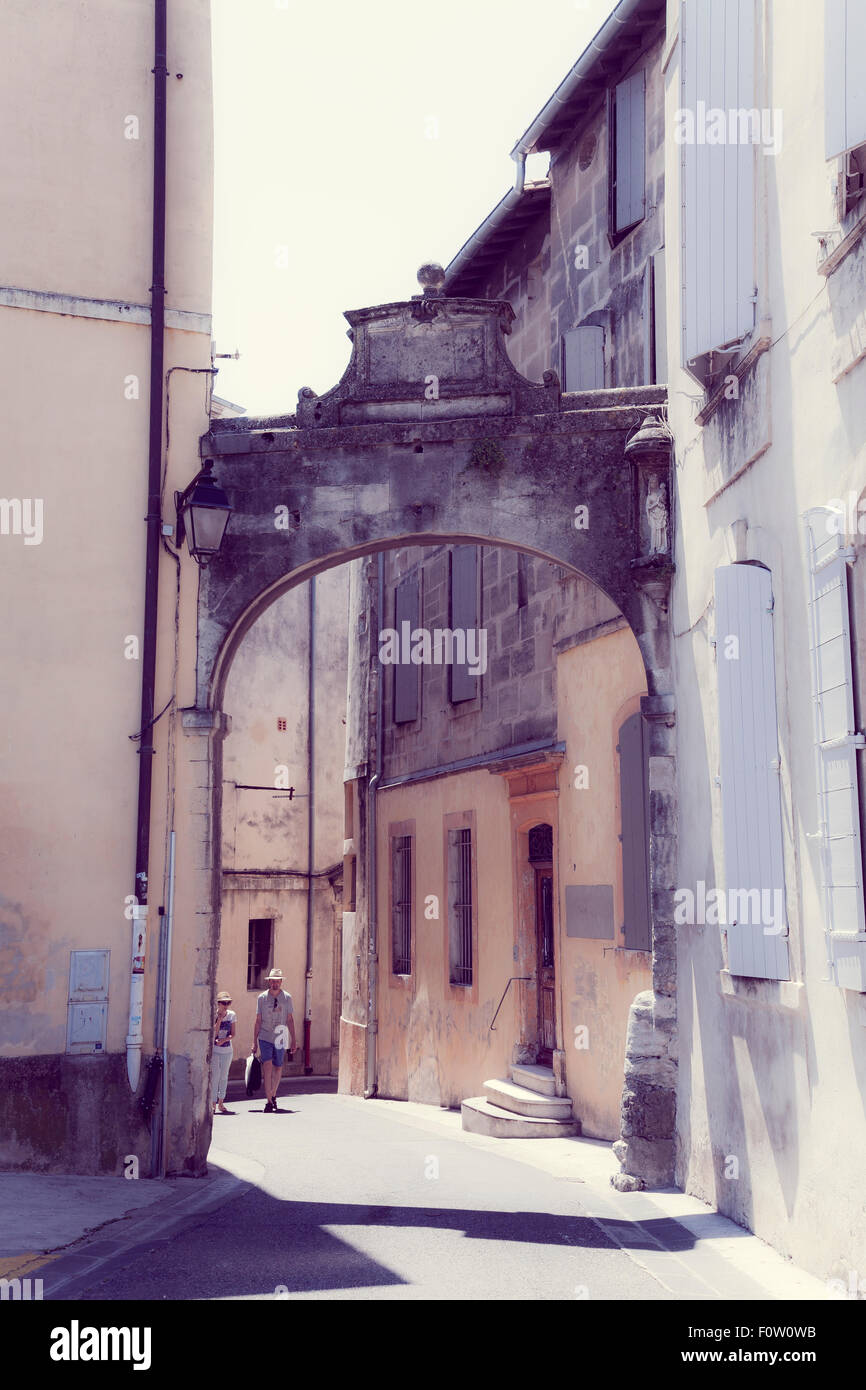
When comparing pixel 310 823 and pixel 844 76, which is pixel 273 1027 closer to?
pixel 310 823

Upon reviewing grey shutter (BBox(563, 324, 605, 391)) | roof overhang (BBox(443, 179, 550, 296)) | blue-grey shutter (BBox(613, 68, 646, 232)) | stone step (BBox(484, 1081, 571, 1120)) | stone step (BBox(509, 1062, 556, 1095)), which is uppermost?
→ roof overhang (BBox(443, 179, 550, 296))

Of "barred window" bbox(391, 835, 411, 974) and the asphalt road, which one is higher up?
"barred window" bbox(391, 835, 411, 974)

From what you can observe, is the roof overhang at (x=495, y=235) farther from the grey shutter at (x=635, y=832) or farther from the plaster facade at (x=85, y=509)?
the grey shutter at (x=635, y=832)

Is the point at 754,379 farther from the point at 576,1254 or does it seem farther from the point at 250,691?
the point at 250,691

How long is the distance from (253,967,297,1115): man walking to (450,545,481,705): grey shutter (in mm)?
3618

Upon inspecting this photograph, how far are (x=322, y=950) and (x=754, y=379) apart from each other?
60.3ft

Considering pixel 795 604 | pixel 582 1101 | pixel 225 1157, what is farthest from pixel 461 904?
pixel 795 604

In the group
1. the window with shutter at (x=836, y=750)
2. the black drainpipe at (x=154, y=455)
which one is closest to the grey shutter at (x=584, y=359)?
the black drainpipe at (x=154, y=455)

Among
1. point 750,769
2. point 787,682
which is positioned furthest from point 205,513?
point 787,682

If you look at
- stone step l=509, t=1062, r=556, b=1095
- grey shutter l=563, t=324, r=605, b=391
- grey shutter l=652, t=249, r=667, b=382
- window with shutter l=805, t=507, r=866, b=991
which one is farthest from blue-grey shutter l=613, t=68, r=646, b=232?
stone step l=509, t=1062, r=556, b=1095

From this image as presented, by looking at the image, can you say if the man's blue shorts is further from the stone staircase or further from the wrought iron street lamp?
the wrought iron street lamp

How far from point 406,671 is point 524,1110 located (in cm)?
676

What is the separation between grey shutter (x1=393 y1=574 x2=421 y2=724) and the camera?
17.4 metres

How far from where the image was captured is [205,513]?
→ 9156mm
